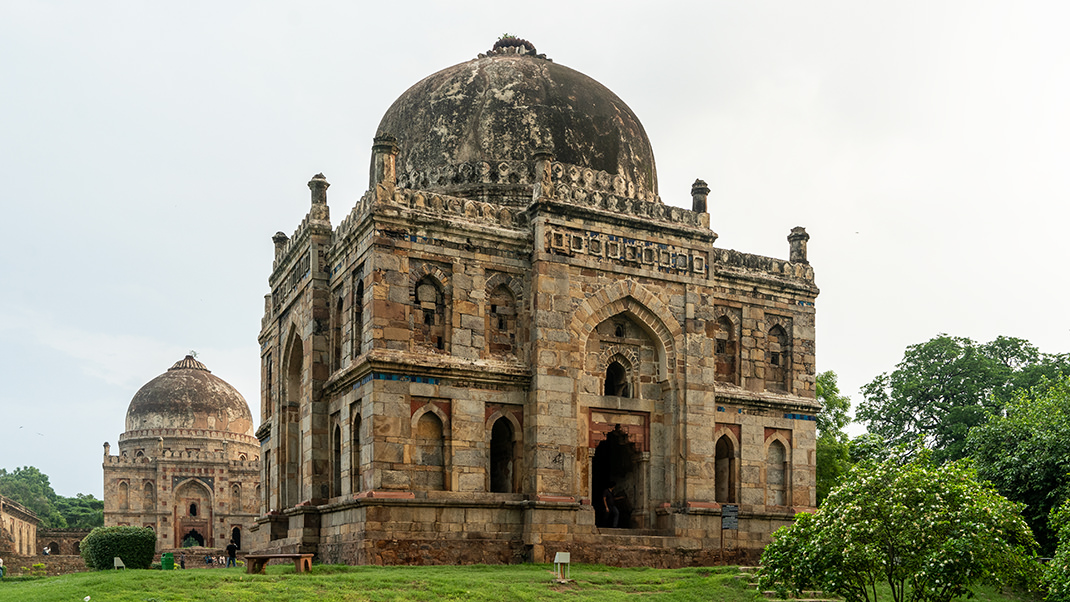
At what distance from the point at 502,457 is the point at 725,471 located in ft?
17.5

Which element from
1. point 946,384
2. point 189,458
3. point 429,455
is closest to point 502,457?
point 429,455

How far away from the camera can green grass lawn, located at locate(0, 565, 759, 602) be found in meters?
16.1

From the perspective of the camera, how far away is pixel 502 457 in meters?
23.0

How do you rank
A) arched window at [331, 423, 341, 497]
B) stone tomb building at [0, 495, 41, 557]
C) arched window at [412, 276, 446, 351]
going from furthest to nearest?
1. stone tomb building at [0, 495, 41, 557]
2. arched window at [331, 423, 341, 497]
3. arched window at [412, 276, 446, 351]

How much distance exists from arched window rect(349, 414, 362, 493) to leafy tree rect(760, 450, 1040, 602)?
28.8ft

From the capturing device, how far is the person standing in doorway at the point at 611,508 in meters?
23.5

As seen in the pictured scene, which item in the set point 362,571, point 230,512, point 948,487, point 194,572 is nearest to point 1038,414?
point 948,487

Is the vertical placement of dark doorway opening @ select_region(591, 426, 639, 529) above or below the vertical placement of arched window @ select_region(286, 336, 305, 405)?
below

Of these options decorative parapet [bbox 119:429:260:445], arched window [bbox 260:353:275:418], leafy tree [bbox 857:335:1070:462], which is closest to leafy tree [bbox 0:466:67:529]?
decorative parapet [bbox 119:429:260:445]

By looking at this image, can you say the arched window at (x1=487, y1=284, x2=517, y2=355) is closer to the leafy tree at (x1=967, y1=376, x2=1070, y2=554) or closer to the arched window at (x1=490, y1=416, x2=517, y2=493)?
the arched window at (x1=490, y1=416, x2=517, y2=493)

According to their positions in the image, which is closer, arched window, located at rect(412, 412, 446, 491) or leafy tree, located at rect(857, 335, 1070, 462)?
arched window, located at rect(412, 412, 446, 491)

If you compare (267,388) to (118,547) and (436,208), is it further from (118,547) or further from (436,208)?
(436,208)

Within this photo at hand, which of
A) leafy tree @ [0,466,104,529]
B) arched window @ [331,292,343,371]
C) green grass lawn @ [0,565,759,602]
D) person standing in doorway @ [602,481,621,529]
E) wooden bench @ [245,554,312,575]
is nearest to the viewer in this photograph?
green grass lawn @ [0,565,759,602]

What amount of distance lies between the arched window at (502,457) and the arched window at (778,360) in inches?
271
